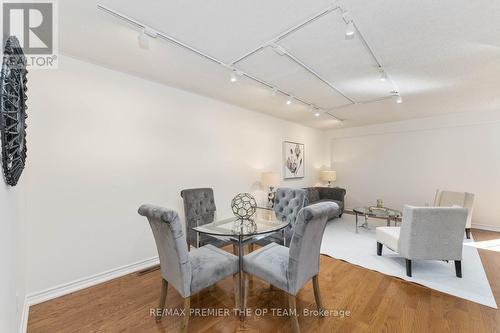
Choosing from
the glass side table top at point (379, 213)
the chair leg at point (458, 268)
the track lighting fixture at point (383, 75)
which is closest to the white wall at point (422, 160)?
the glass side table top at point (379, 213)

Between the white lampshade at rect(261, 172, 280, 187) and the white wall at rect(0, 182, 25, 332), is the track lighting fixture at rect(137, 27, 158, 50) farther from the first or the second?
the white lampshade at rect(261, 172, 280, 187)

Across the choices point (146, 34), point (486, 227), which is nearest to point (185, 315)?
point (146, 34)

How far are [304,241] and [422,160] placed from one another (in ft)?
16.9

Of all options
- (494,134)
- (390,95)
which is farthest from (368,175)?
(390,95)

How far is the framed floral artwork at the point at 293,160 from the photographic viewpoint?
17.3 ft

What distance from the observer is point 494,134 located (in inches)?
169

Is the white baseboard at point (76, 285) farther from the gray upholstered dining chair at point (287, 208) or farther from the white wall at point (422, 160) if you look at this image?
the white wall at point (422, 160)

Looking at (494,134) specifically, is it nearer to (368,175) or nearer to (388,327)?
(368,175)

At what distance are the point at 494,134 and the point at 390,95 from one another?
2.77 meters

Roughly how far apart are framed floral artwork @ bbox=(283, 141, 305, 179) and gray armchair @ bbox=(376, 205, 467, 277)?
2909 millimetres

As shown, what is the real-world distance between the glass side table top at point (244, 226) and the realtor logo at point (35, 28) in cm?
192

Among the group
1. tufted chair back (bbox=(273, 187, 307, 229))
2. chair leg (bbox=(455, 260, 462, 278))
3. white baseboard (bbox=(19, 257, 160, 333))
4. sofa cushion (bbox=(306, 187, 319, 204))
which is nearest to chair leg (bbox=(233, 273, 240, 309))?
tufted chair back (bbox=(273, 187, 307, 229))

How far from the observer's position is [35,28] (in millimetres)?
1778

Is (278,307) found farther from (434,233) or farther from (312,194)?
(312,194)
